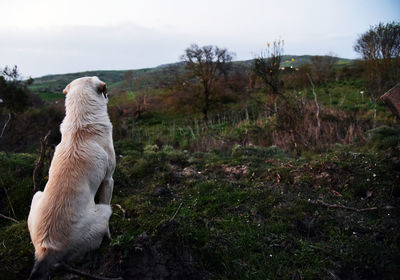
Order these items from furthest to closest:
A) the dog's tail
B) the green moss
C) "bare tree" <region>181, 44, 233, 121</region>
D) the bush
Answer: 1. "bare tree" <region>181, 44, 233, 121</region>
2. the bush
3. the green moss
4. the dog's tail

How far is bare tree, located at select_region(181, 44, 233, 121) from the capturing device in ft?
74.0

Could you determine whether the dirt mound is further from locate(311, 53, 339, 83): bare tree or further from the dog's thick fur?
locate(311, 53, 339, 83): bare tree

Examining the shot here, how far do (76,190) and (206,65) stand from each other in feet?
71.2

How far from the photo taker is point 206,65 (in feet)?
74.8

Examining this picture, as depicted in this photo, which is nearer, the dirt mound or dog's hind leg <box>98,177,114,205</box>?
the dirt mound

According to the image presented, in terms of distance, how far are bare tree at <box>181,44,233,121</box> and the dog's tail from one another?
2060 centimetres

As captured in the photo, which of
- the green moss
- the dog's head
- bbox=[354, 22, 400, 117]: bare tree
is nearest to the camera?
the green moss

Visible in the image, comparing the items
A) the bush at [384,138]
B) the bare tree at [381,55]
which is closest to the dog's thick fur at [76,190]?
the bush at [384,138]

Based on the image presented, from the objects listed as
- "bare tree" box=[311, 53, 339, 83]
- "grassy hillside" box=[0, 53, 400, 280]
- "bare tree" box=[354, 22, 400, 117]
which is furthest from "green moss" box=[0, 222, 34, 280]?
"bare tree" box=[311, 53, 339, 83]

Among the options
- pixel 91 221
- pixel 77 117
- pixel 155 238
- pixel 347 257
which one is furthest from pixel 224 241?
pixel 77 117

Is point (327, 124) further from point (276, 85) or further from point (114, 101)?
point (114, 101)

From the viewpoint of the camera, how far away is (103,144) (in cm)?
313

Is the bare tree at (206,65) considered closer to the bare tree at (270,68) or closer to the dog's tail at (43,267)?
the bare tree at (270,68)

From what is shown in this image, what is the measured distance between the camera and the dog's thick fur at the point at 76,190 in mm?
2322
